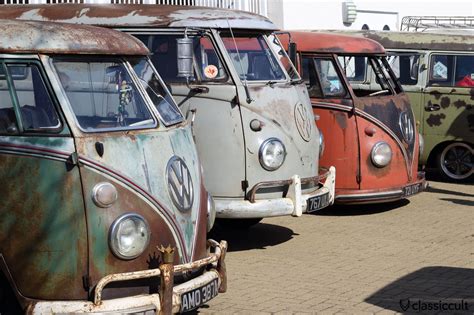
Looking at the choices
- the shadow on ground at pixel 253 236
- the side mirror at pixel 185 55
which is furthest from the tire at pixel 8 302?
the shadow on ground at pixel 253 236

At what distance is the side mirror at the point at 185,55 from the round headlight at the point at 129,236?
3021mm

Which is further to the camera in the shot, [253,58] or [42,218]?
[253,58]

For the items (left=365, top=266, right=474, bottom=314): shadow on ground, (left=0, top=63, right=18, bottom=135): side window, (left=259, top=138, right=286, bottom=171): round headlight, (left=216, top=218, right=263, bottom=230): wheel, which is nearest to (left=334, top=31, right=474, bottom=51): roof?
(left=216, top=218, right=263, bottom=230): wheel

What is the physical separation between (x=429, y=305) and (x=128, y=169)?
2.69 meters

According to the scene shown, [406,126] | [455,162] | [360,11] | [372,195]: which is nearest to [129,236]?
[372,195]

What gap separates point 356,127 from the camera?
1127 centimetres

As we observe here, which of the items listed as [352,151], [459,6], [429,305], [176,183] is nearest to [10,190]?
[176,183]

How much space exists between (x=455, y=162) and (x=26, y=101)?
9.04 metres

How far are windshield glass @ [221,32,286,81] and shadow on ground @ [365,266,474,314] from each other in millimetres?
2447

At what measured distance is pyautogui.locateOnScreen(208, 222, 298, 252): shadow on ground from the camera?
987 cm

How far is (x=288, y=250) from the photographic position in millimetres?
9617

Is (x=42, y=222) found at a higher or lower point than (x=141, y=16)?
lower

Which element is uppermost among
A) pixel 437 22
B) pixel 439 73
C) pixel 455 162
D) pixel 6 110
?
pixel 437 22

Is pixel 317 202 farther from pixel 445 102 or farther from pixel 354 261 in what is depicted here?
pixel 445 102
